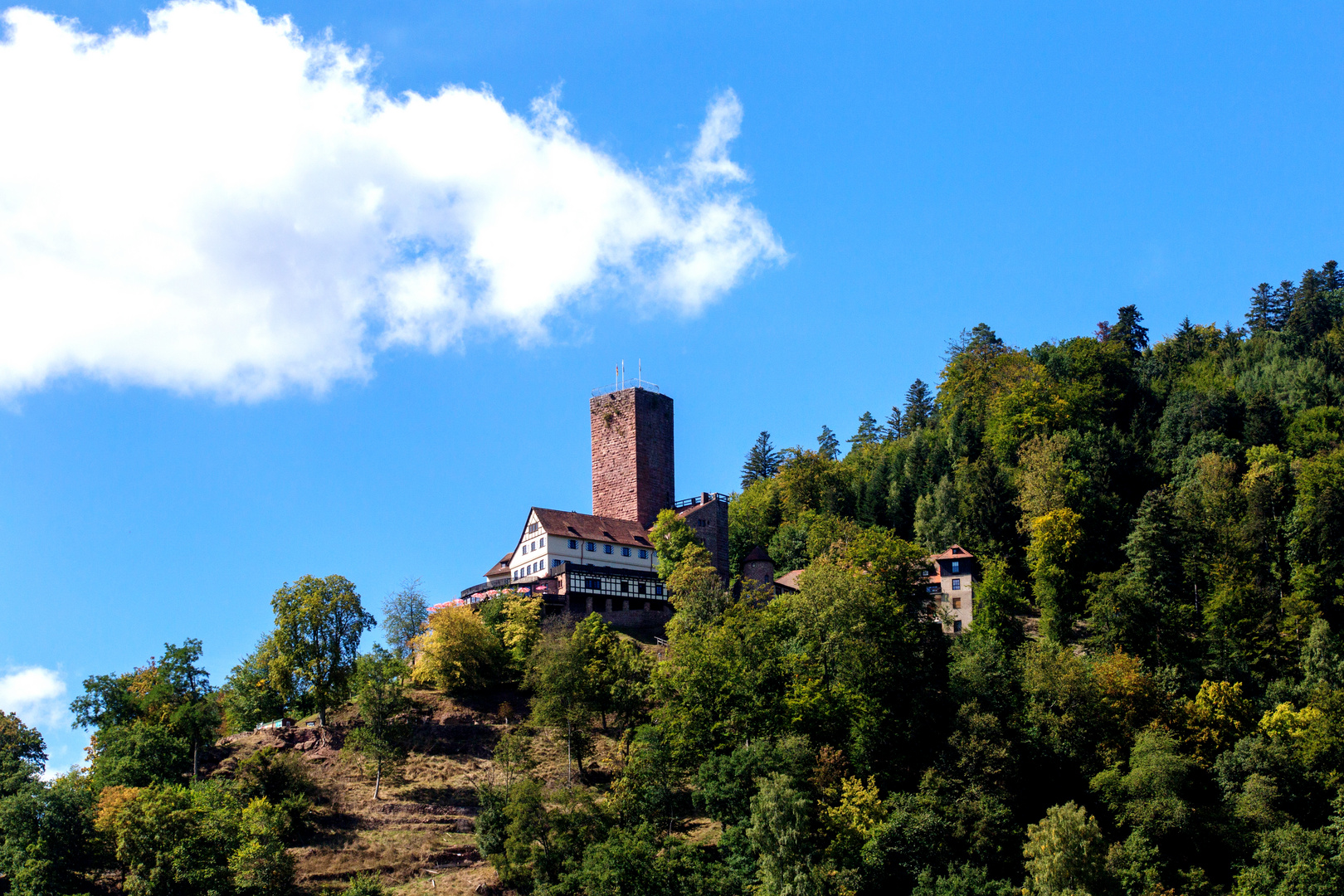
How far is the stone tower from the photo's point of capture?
85438 millimetres

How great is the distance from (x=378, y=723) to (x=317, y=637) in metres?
5.73

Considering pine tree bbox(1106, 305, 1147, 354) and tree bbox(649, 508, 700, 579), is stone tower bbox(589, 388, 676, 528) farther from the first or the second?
pine tree bbox(1106, 305, 1147, 354)

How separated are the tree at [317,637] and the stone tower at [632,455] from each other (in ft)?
88.2

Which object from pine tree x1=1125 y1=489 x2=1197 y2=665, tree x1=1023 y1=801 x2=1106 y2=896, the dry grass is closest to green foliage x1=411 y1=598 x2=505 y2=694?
the dry grass

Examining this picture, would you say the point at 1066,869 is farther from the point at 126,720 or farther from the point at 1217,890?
the point at 126,720

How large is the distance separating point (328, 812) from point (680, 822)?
49.4ft

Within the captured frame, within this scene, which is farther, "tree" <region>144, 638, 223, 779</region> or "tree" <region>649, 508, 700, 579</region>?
"tree" <region>649, 508, 700, 579</region>

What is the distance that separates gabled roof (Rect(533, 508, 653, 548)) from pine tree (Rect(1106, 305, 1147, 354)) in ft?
159

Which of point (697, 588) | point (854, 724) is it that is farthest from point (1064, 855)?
point (697, 588)

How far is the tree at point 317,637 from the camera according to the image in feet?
198

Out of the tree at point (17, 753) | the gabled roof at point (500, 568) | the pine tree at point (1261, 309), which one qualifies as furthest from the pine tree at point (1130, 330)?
the tree at point (17, 753)

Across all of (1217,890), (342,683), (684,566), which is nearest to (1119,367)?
(684,566)

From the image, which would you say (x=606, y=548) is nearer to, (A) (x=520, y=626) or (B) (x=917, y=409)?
(A) (x=520, y=626)

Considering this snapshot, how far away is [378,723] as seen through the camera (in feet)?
189
